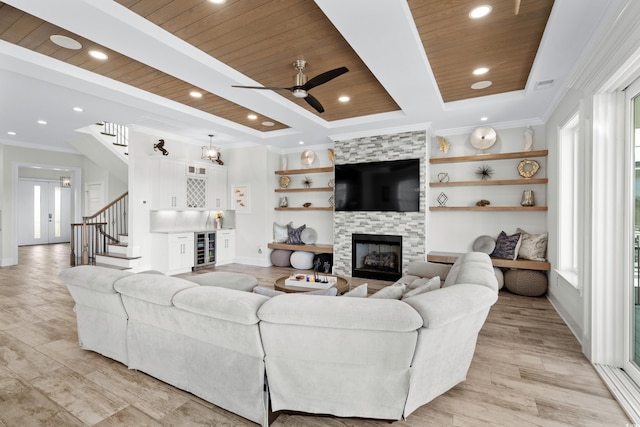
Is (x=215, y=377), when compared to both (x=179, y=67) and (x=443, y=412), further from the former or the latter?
(x=179, y=67)

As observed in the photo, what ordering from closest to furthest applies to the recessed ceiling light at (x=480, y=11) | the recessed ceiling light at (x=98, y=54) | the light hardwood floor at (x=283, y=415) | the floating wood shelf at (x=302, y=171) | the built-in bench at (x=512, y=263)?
1. the light hardwood floor at (x=283, y=415)
2. the recessed ceiling light at (x=480, y=11)
3. the recessed ceiling light at (x=98, y=54)
4. the built-in bench at (x=512, y=263)
5. the floating wood shelf at (x=302, y=171)

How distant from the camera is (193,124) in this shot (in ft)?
17.6

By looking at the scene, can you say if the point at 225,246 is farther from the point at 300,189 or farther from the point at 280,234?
the point at 300,189

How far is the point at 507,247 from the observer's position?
4.91 m

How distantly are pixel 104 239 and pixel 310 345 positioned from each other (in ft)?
24.2

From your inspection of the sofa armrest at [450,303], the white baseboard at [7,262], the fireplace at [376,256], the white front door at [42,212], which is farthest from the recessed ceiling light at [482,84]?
the white front door at [42,212]

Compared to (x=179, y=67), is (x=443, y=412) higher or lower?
lower

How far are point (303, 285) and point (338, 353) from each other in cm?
207

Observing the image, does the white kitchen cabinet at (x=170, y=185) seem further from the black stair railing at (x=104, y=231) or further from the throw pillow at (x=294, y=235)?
the throw pillow at (x=294, y=235)

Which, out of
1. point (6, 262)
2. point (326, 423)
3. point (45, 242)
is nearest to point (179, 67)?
point (326, 423)

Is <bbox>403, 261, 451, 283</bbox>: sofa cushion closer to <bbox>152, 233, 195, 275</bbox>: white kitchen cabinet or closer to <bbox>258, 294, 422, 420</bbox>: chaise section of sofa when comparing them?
<bbox>258, 294, 422, 420</bbox>: chaise section of sofa

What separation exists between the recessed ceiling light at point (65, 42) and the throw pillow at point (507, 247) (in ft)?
19.4

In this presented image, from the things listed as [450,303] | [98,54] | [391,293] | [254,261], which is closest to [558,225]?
[391,293]

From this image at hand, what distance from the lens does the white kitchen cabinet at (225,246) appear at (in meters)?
7.06
